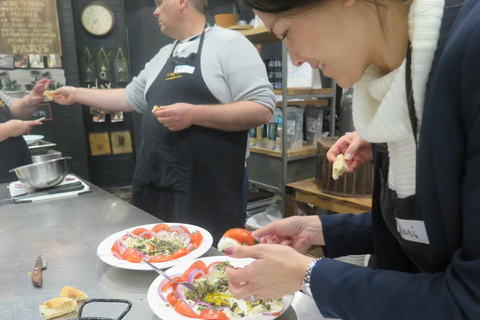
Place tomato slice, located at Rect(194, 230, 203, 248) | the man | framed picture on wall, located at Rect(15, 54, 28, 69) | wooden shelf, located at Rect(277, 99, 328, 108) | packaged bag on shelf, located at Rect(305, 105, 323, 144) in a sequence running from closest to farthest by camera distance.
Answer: tomato slice, located at Rect(194, 230, 203, 248)
the man
packaged bag on shelf, located at Rect(305, 105, 323, 144)
wooden shelf, located at Rect(277, 99, 328, 108)
framed picture on wall, located at Rect(15, 54, 28, 69)

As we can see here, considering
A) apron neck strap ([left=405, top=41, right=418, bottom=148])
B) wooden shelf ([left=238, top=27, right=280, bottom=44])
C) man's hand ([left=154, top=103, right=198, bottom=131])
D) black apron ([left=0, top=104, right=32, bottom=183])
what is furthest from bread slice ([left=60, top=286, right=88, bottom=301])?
wooden shelf ([left=238, top=27, right=280, bottom=44])

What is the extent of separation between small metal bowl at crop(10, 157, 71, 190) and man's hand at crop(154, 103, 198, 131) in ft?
1.94

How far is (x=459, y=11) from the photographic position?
1.86 feet

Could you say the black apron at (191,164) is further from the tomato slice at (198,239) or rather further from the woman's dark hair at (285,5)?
the woman's dark hair at (285,5)

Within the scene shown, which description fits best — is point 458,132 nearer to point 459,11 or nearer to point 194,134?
point 459,11

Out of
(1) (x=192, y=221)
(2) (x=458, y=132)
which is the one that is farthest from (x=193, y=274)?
(1) (x=192, y=221)

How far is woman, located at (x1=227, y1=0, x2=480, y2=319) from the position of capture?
542 mm

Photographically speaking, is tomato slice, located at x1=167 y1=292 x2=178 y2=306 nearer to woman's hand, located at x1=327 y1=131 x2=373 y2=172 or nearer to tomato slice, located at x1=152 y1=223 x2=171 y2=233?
tomato slice, located at x1=152 y1=223 x2=171 y2=233

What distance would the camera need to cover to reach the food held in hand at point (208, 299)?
34.6 inches

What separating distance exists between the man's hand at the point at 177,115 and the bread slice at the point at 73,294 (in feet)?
3.28

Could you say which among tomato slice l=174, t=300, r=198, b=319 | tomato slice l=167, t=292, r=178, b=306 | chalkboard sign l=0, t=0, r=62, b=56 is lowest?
tomato slice l=174, t=300, r=198, b=319

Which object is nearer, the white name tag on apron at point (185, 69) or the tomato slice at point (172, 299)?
the tomato slice at point (172, 299)

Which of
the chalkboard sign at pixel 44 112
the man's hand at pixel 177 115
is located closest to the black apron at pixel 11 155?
the man's hand at pixel 177 115

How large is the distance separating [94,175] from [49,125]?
2.97ft
